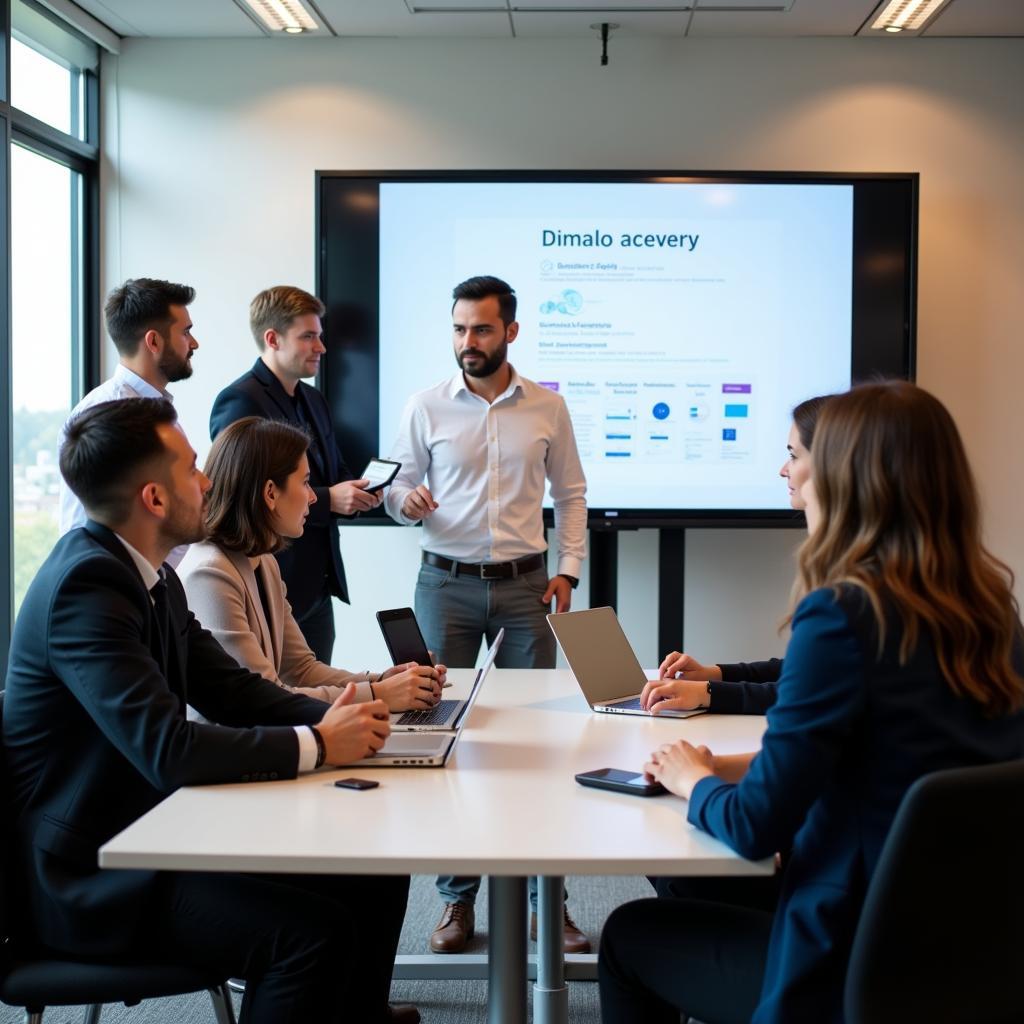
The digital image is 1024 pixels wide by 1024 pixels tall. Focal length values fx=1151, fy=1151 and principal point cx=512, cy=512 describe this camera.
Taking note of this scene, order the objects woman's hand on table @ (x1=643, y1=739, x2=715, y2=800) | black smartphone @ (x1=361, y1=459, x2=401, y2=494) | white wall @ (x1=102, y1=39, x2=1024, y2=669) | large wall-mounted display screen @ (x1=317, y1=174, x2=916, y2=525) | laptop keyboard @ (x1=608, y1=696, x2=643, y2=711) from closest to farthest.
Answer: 1. woman's hand on table @ (x1=643, y1=739, x2=715, y2=800)
2. laptop keyboard @ (x1=608, y1=696, x2=643, y2=711)
3. black smartphone @ (x1=361, y1=459, x2=401, y2=494)
4. large wall-mounted display screen @ (x1=317, y1=174, x2=916, y2=525)
5. white wall @ (x1=102, y1=39, x2=1024, y2=669)

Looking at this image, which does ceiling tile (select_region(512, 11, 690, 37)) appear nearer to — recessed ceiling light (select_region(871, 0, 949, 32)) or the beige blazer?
recessed ceiling light (select_region(871, 0, 949, 32))

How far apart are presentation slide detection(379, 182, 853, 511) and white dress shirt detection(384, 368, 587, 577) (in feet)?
2.47

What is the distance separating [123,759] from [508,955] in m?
0.71

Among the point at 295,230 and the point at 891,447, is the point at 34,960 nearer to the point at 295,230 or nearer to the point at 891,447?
the point at 891,447

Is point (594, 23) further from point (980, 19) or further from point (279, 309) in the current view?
point (279, 309)

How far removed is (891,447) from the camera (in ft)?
4.90

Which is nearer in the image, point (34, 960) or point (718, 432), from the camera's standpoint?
point (34, 960)

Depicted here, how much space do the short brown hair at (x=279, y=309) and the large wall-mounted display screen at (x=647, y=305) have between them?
508 mm

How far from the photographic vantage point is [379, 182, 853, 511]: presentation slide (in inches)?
180

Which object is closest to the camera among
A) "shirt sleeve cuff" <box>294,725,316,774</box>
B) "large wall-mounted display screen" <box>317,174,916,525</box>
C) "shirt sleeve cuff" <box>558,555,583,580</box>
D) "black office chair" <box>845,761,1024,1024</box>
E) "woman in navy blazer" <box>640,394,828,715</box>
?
"black office chair" <box>845,761,1024,1024</box>

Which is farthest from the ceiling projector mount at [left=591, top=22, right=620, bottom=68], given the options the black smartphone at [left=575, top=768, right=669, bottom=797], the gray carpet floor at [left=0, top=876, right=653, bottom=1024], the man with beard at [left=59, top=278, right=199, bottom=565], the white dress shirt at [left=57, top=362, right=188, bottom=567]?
the black smartphone at [left=575, top=768, right=669, bottom=797]

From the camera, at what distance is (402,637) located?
246 cm

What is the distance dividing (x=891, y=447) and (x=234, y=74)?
4210 millimetres

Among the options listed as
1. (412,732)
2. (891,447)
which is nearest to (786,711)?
(891,447)
